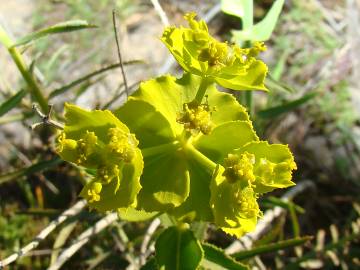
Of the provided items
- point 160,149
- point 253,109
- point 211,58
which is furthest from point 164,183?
point 253,109

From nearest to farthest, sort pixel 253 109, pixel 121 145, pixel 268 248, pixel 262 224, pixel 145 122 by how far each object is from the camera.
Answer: pixel 121 145 → pixel 145 122 → pixel 268 248 → pixel 262 224 → pixel 253 109

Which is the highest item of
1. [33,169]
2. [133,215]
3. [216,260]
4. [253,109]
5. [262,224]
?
[133,215]

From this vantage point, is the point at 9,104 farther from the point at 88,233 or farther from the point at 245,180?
the point at 245,180

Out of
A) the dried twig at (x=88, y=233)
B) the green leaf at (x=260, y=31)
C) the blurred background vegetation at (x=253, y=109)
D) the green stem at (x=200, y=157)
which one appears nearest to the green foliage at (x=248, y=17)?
the green leaf at (x=260, y=31)

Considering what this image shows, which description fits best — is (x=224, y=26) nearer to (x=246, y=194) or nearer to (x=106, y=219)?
(x=106, y=219)

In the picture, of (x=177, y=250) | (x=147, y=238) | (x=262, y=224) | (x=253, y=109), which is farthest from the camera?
(x=253, y=109)

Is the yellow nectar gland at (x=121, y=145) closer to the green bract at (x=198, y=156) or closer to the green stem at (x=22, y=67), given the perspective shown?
the green bract at (x=198, y=156)
